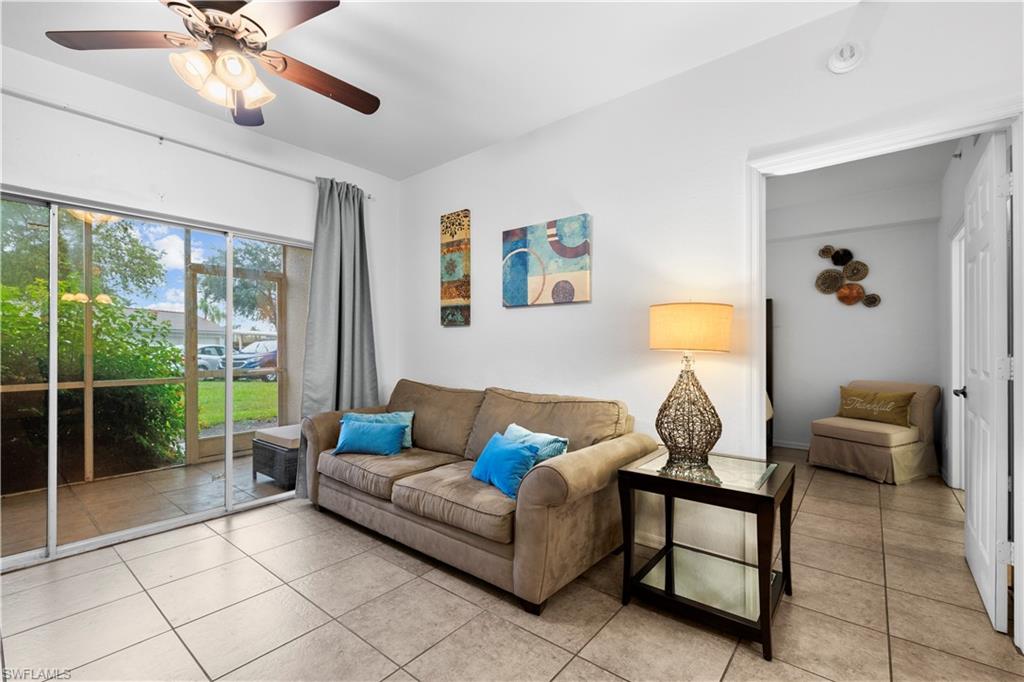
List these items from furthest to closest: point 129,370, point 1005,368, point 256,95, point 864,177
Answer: point 864,177 → point 129,370 → point 256,95 → point 1005,368

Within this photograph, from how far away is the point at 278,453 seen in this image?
356cm

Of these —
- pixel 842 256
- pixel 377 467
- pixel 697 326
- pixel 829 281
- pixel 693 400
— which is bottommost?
pixel 377 467

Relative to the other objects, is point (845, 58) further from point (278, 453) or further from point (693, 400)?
point (278, 453)

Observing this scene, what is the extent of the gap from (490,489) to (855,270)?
4569 mm

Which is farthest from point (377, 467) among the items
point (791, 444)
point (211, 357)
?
point (791, 444)

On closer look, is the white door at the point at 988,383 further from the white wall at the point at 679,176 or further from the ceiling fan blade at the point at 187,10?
the ceiling fan blade at the point at 187,10

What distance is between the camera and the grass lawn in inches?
127

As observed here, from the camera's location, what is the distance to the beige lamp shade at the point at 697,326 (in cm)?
218

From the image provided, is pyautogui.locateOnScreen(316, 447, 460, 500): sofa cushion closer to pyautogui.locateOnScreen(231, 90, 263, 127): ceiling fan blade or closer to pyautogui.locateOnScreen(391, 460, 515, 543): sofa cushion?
pyautogui.locateOnScreen(391, 460, 515, 543): sofa cushion

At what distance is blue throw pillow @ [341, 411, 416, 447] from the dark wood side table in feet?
5.74

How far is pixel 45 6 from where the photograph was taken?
7.06 feet

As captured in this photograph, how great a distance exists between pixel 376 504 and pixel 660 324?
1.96 metres

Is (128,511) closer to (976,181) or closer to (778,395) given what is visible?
(976,181)

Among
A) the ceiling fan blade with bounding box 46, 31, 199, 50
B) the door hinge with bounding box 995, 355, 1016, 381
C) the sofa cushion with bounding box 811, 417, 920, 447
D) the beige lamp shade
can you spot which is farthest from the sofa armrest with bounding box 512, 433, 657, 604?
the sofa cushion with bounding box 811, 417, 920, 447
